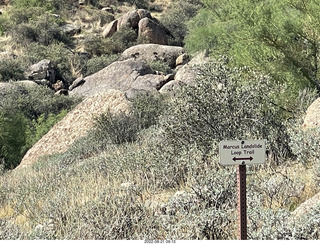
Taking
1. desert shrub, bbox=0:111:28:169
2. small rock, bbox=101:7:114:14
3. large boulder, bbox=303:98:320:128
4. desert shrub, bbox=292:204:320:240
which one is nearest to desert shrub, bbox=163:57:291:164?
large boulder, bbox=303:98:320:128

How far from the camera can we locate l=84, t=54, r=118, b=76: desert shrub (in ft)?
101

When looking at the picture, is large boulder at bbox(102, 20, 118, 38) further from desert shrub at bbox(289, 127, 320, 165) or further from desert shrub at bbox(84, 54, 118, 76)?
desert shrub at bbox(289, 127, 320, 165)

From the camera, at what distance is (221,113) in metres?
7.59

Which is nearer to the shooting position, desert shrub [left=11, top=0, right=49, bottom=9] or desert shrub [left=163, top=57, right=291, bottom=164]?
desert shrub [left=163, top=57, right=291, bottom=164]

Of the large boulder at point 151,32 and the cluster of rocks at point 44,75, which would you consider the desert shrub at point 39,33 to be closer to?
the large boulder at point 151,32

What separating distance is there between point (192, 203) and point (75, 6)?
4318 centimetres

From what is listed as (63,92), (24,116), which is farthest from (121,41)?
(24,116)

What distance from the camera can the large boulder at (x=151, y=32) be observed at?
3506cm

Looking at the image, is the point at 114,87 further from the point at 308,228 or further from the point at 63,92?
the point at 308,228

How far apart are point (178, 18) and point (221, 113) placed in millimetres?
35655

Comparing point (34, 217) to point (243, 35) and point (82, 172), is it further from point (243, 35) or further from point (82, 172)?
point (243, 35)

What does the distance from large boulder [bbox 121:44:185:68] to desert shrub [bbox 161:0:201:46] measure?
4.31 metres

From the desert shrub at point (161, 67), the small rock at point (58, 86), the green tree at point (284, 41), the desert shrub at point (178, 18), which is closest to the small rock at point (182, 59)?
the desert shrub at point (161, 67)
